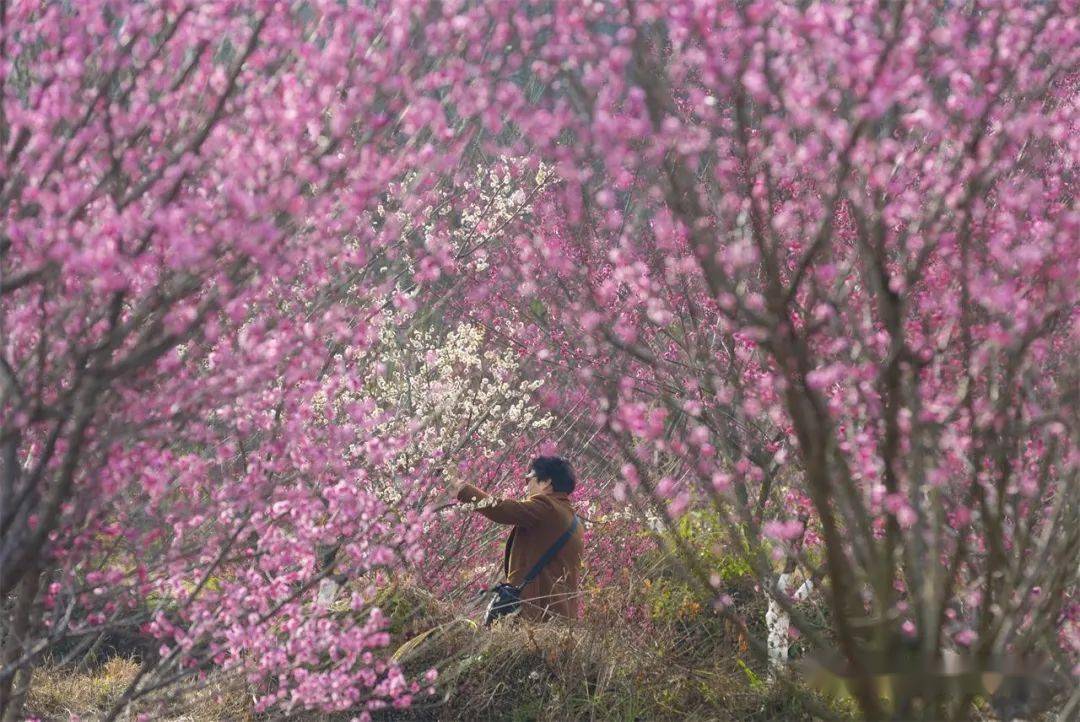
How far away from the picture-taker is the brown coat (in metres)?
7.34

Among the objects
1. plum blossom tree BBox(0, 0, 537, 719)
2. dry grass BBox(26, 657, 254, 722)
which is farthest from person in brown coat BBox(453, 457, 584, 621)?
plum blossom tree BBox(0, 0, 537, 719)

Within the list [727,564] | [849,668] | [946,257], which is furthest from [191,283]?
[727,564]

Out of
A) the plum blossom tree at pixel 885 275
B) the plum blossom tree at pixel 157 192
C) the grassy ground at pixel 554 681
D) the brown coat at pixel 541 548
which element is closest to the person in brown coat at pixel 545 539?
the brown coat at pixel 541 548

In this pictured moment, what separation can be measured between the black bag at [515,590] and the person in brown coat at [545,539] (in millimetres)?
30

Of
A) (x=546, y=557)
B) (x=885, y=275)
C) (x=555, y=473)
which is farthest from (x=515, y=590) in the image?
(x=885, y=275)

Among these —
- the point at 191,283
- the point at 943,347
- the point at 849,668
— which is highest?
the point at 943,347

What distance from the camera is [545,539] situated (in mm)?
7484

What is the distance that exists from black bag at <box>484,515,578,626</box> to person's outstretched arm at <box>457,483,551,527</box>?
20cm

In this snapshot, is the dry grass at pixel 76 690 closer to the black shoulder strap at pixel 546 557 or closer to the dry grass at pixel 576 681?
the dry grass at pixel 576 681

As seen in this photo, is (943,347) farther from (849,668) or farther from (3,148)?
(3,148)

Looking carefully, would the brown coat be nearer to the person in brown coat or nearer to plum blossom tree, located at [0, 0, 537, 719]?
the person in brown coat

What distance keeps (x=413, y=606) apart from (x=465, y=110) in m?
4.32

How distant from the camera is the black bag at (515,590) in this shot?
7.45 m

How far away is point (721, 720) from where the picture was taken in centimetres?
669
